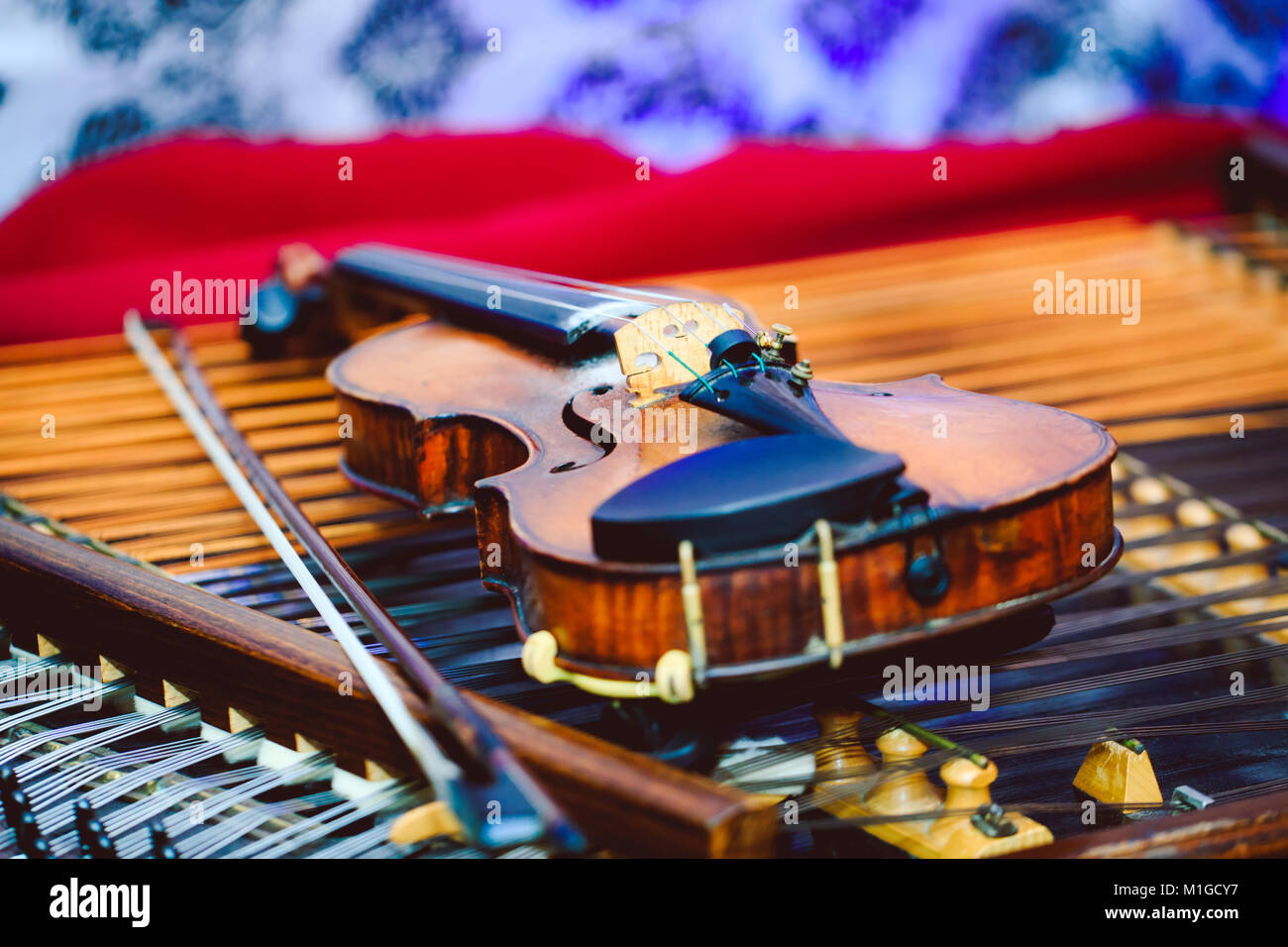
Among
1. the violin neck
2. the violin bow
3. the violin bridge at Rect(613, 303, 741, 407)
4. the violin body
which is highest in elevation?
the violin neck

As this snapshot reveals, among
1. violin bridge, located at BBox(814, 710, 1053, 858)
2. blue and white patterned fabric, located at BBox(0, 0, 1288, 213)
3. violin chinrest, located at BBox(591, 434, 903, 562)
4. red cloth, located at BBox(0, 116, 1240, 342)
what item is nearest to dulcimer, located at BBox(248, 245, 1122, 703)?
violin chinrest, located at BBox(591, 434, 903, 562)

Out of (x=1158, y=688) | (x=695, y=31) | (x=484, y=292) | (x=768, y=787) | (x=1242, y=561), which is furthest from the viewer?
(x=695, y=31)

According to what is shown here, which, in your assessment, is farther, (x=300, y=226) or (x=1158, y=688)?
(x=300, y=226)

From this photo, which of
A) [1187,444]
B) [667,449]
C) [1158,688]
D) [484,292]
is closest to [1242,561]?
[1158,688]

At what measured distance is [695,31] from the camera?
9.91ft

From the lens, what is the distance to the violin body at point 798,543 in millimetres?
909

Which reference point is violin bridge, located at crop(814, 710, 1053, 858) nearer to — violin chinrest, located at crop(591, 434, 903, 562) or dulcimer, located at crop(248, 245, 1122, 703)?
dulcimer, located at crop(248, 245, 1122, 703)

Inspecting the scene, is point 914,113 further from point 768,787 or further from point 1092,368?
point 768,787

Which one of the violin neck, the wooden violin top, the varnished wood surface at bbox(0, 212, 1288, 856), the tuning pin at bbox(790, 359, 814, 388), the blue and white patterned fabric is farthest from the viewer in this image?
the blue and white patterned fabric

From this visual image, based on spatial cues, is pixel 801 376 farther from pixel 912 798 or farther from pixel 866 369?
pixel 866 369

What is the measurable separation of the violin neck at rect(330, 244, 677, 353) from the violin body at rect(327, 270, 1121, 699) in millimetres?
181

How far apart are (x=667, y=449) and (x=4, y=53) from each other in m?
2.34

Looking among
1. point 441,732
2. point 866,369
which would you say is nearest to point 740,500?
point 441,732

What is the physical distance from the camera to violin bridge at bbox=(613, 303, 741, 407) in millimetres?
1263
